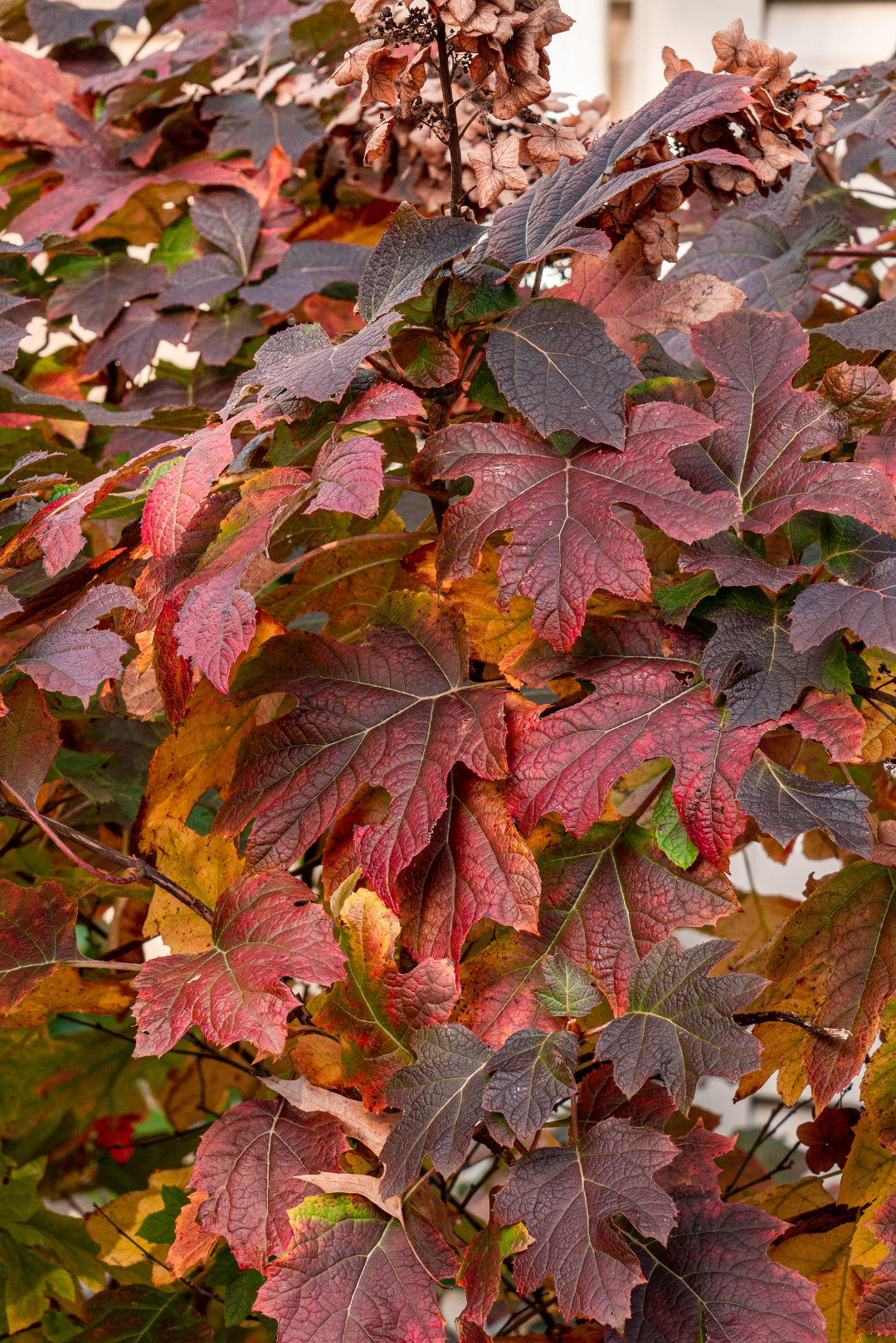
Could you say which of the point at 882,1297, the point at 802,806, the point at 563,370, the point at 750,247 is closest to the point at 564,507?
the point at 563,370

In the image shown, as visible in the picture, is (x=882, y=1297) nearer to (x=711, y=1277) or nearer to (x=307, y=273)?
(x=711, y=1277)

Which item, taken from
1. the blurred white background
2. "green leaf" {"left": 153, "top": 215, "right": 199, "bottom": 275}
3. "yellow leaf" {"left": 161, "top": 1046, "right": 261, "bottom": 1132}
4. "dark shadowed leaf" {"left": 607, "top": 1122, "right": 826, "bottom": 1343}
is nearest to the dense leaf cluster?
"dark shadowed leaf" {"left": 607, "top": 1122, "right": 826, "bottom": 1343}

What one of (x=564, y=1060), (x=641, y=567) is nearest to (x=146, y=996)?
(x=564, y=1060)

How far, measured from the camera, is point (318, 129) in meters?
1.02

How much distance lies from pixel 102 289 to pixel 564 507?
635 millimetres

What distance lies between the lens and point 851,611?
1.57 ft

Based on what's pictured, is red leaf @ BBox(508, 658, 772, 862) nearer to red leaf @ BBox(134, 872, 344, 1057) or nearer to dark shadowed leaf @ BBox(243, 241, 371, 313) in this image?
red leaf @ BBox(134, 872, 344, 1057)

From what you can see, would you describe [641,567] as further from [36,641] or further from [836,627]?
[36,641]

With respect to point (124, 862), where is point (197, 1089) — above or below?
below

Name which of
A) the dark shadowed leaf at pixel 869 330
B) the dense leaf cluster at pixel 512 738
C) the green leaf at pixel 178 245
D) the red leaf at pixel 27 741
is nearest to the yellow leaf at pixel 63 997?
the dense leaf cluster at pixel 512 738

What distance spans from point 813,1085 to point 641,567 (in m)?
0.27

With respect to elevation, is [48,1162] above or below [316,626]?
below

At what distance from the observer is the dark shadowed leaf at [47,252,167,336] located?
945mm

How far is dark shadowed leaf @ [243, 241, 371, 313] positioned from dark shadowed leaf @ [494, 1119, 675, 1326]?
0.69 metres
